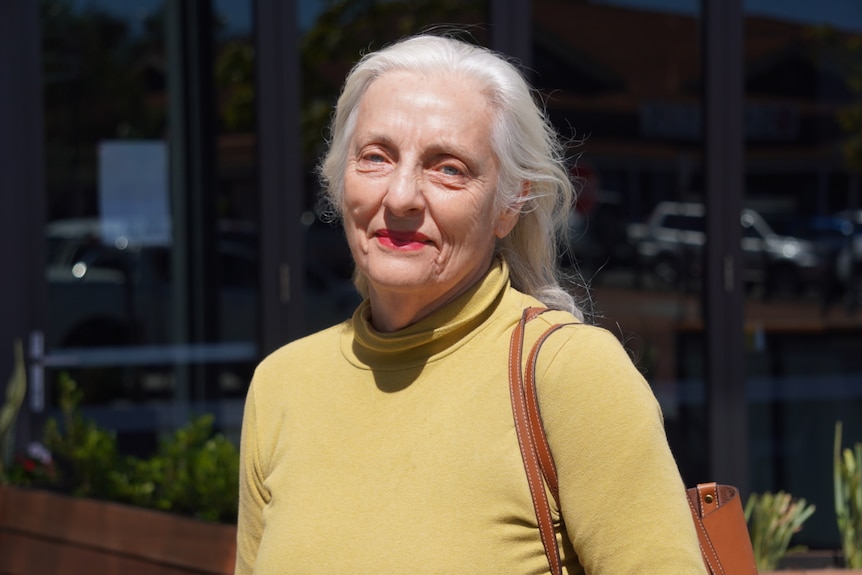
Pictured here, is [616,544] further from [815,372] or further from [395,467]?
[815,372]

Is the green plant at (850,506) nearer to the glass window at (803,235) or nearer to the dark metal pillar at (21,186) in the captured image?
the glass window at (803,235)

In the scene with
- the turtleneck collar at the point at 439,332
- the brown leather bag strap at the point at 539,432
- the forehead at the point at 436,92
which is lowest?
the brown leather bag strap at the point at 539,432

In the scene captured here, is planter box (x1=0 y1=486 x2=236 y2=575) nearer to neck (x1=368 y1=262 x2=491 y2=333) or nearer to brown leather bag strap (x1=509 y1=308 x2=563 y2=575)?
neck (x1=368 y1=262 x2=491 y2=333)

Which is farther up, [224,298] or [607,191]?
[607,191]

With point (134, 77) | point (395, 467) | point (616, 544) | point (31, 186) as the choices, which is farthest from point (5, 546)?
point (616, 544)

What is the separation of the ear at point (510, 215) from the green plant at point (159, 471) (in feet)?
7.69

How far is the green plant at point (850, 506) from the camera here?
2.97m

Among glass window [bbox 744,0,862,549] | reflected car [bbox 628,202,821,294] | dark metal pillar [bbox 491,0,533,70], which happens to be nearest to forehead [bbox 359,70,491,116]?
dark metal pillar [bbox 491,0,533,70]

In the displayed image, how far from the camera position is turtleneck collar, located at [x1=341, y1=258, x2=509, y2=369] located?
152cm

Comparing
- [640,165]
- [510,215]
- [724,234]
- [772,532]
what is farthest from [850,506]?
[640,165]

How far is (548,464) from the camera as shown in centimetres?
135

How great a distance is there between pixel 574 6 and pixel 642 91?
628 millimetres

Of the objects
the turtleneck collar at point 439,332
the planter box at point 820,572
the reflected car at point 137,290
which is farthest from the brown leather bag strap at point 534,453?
the reflected car at point 137,290

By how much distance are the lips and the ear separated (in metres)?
0.11
